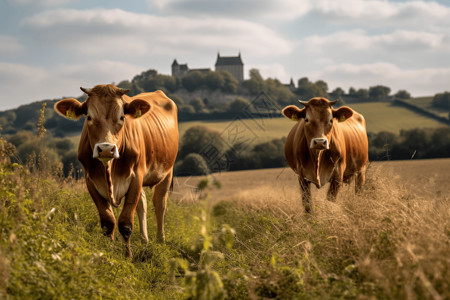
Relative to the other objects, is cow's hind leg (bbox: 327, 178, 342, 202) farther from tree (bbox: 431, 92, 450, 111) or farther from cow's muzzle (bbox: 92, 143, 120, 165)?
tree (bbox: 431, 92, 450, 111)

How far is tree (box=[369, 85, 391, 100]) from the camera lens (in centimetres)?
11391

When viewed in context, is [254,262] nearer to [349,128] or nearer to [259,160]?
[349,128]

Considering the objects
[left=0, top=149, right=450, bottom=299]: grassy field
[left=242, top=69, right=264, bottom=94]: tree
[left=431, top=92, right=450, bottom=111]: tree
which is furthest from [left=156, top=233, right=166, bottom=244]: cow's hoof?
[left=242, top=69, right=264, bottom=94]: tree

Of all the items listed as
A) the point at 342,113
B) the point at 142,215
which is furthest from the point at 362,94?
the point at 142,215

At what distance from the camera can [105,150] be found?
Result: 5.38 meters

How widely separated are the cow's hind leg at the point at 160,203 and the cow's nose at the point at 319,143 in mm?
2889

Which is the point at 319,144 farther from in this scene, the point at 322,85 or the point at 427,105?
the point at 322,85

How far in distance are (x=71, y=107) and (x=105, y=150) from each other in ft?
3.75

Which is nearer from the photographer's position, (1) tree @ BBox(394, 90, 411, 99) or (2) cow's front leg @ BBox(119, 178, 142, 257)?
(2) cow's front leg @ BBox(119, 178, 142, 257)

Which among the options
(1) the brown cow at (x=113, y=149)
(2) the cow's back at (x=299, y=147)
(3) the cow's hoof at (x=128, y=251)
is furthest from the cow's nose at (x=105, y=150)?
(2) the cow's back at (x=299, y=147)

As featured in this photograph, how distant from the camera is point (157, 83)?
121250 millimetres

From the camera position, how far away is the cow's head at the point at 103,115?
5453mm

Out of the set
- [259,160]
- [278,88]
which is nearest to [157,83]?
[278,88]

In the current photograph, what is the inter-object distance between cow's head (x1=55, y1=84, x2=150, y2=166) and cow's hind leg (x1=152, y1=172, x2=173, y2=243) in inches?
106
